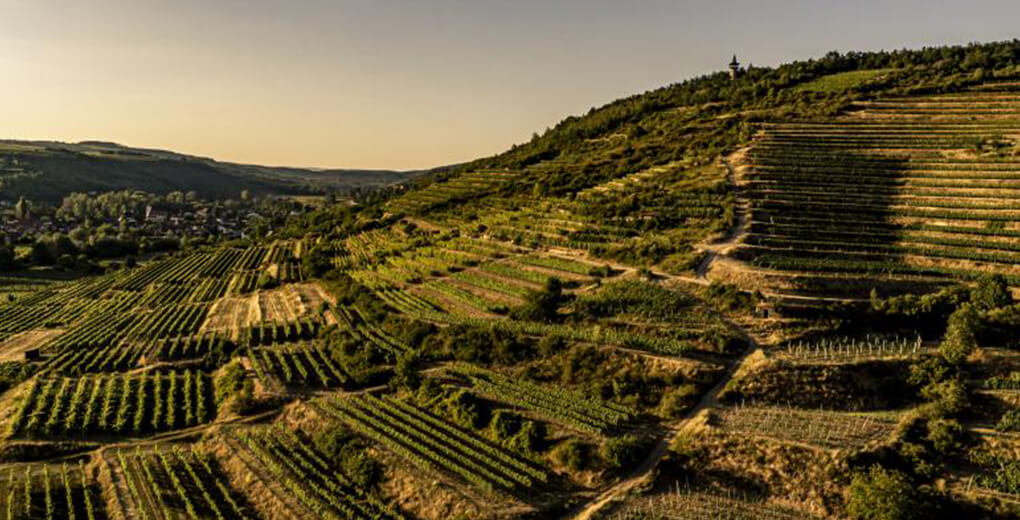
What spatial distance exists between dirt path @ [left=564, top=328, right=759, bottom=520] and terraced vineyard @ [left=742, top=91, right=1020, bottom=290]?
13712 millimetres

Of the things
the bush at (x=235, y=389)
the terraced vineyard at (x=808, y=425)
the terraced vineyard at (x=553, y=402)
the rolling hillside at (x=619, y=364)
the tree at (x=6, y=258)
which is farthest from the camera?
the tree at (x=6, y=258)

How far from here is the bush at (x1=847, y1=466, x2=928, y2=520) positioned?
2528cm

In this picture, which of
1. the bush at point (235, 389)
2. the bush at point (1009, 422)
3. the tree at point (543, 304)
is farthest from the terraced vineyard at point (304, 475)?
the bush at point (1009, 422)

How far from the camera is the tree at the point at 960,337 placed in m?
34.4

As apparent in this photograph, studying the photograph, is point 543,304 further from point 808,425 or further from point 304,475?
point 304,475

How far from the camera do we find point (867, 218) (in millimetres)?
55156

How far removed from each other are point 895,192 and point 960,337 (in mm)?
31454

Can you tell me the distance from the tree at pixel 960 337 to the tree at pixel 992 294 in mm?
2552

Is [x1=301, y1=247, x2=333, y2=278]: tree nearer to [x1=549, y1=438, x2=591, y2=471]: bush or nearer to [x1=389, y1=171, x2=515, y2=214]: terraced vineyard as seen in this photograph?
[x1=389, y1=171, x2=515, y2=214]: terraced vineyard

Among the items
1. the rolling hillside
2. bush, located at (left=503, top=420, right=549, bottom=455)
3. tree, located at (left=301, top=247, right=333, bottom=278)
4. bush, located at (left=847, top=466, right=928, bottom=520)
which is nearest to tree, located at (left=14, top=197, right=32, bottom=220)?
the rolling hillside

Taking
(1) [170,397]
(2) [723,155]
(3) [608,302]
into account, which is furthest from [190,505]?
(2) [723,155]

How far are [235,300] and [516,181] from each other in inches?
2189

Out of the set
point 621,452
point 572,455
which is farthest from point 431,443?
point 621,452

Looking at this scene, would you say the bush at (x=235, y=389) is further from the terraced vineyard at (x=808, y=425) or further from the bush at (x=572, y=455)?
the terraced vineyard at (x=808, y=425)
